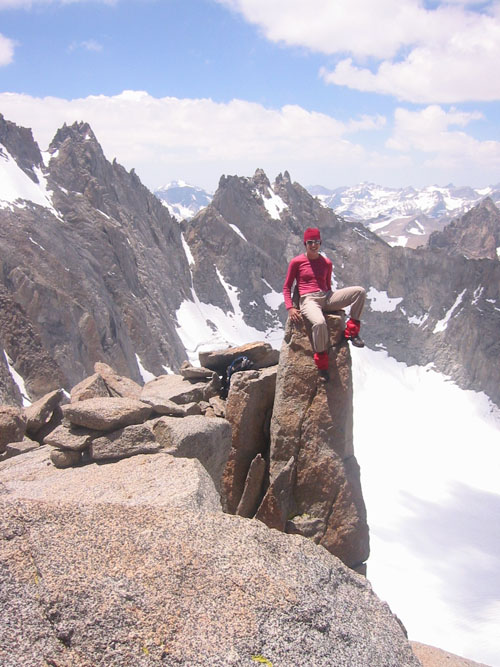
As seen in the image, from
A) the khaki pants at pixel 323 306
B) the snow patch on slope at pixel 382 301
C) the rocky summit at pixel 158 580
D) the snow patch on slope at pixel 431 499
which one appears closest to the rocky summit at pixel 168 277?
the snow patch on slope at pixel 382 301

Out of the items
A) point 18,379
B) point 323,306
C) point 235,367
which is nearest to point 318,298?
point 323,306

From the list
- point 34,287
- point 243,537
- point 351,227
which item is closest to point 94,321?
point 34,287

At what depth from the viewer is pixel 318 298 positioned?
38.7 feet

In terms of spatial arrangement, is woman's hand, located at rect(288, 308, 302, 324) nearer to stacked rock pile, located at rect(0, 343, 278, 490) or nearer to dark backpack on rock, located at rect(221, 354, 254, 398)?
stacked rock pile, located at rect(0, 343, 278, 490)

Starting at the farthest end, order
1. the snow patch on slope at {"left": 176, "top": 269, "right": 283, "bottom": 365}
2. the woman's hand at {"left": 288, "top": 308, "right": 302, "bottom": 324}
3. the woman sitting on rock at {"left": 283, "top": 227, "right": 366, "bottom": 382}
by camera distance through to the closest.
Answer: the snow patch on slope at {"left": 176, "top": 269, "right": 283, "bottom": 365}, the woman's hand at {"left": 288, "top": 308, "right": 302, "bottom": 324}, the woman sitting on rock at {"left": 283, "top": 227, "right": 366, "bottom": 382}

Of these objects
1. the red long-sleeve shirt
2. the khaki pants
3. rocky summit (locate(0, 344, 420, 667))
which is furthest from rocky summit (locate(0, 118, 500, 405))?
rocky summit (locate(0, 344, 420, 667))

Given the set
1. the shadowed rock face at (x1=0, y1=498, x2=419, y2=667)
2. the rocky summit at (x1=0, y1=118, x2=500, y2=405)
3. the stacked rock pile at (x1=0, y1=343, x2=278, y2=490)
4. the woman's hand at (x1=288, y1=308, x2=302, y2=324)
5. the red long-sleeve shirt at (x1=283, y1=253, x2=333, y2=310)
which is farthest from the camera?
the rocky summit at (x1=0, y1=118, x2=500, y2=405)

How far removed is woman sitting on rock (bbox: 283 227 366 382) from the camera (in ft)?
37.1

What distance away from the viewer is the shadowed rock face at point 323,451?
1157 centimetres

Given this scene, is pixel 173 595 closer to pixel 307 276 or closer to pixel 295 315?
pixel 295 315

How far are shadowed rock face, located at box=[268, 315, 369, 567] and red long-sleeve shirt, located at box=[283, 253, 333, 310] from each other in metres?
0.81

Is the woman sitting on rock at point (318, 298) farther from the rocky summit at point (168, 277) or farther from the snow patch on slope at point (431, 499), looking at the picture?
the snow patch on slope at point (431, 499)

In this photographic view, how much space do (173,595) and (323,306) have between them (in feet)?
26.6

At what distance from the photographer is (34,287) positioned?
5581cm
